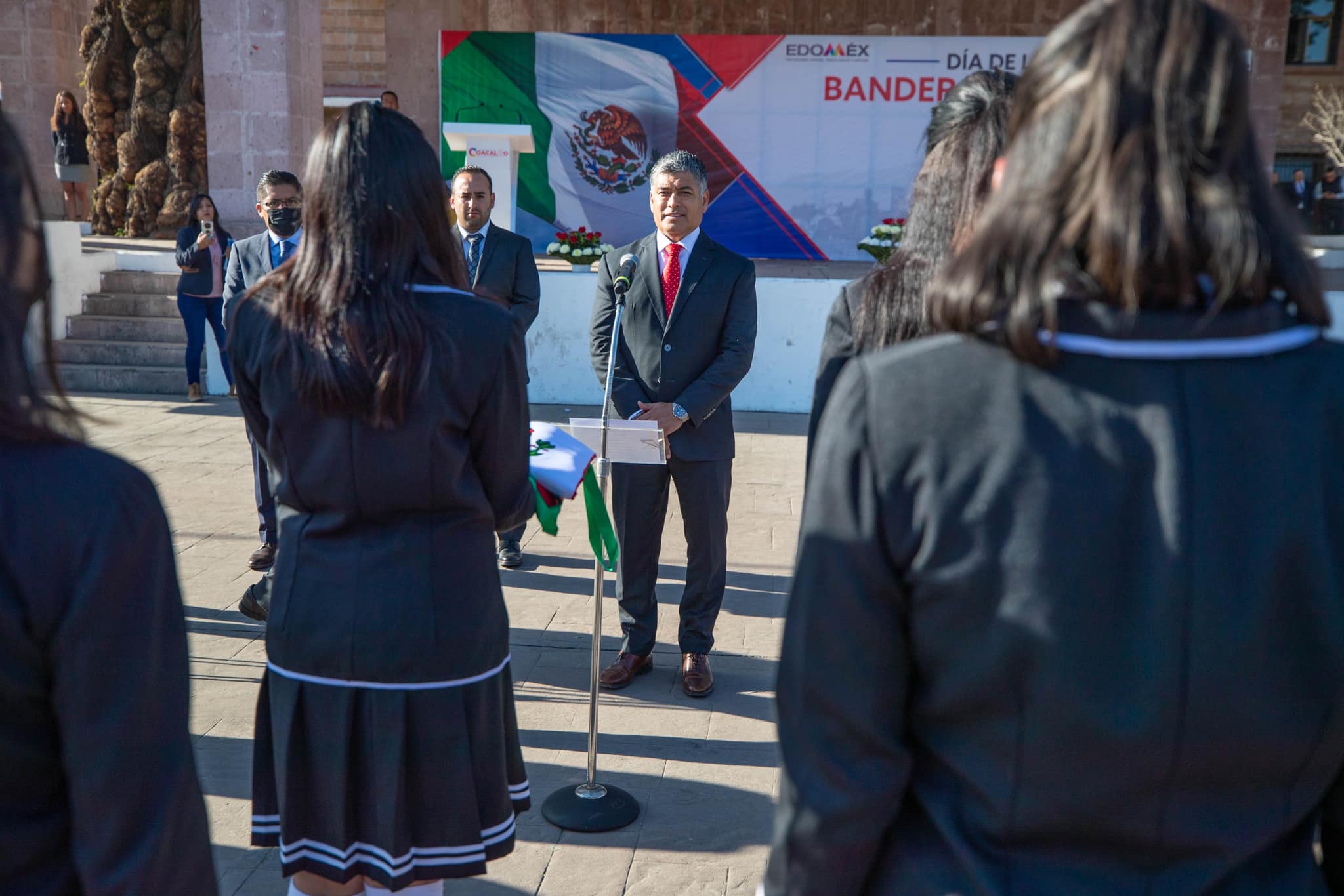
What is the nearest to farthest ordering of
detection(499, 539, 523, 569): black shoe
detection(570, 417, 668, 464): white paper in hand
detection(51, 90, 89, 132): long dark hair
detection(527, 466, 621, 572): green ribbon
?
1. detection(527, 466, 621, 572): green ribbon
2. detection(570, 417, 668, 464): white paper in hand
3. detection(499, 539, 523, 569): black shoe
4. detection(51, 90, 89, 132): long dark hair

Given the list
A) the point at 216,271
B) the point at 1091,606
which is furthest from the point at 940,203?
the point at 216,271

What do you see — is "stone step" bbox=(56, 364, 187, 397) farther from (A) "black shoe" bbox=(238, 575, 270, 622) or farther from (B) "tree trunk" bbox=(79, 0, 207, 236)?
(A) "black shoe" bbox=(238, 575, 270, 622)

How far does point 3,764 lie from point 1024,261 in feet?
3.82

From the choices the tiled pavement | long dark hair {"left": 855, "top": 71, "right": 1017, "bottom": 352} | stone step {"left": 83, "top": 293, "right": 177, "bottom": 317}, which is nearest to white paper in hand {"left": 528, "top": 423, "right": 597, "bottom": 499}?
long dark hair {"left": 855, "top": 71, "right": 1017, "bottom": 352}

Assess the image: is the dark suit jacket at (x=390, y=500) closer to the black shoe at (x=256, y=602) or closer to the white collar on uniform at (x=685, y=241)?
the white collar on uniform at (x=685, y=241)

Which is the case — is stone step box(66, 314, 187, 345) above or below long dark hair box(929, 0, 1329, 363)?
below

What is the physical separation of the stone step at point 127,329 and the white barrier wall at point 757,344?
390 cm

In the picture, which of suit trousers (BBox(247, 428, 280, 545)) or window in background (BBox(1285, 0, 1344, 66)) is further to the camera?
window in background (BBox(1285, 0, 1344, 66))

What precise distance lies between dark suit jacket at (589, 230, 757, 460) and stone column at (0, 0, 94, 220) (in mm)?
14484

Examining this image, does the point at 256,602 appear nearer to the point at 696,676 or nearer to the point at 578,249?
the point at 696,676

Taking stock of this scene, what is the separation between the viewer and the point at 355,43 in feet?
68.2

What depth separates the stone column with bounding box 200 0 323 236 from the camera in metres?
11.6

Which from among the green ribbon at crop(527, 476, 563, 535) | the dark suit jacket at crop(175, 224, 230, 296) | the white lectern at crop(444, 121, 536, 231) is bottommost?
the green ribbon at crop(527, 476, 563, 535)

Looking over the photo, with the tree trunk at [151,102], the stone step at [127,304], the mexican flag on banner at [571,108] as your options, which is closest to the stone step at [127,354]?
the stone step at [127,304]
